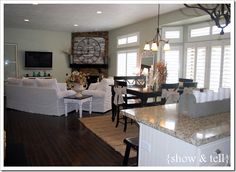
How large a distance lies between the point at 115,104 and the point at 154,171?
3699mm

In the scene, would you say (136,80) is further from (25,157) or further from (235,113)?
(235,113)

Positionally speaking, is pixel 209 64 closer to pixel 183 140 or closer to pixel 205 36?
pixel 205 36

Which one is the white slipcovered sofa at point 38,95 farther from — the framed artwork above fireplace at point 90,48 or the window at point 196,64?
the framed artwork above fireplace at point 90,48

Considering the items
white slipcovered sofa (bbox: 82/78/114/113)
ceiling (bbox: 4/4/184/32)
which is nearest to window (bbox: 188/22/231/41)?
ceiling (bbox: 4/4/184/32)

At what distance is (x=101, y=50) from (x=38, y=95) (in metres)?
5.16

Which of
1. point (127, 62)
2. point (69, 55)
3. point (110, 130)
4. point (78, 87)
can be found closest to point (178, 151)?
point (110, 130)

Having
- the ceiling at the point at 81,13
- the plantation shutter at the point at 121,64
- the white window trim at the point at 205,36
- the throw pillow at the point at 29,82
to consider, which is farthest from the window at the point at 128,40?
the throw pillow at the point at 29,82

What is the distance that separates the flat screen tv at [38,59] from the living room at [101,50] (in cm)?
23

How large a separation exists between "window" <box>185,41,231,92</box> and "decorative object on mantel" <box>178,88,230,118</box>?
3745 mm

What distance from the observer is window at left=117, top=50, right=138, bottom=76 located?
344 inches

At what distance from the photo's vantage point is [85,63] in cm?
1106

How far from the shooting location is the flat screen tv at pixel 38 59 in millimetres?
10227

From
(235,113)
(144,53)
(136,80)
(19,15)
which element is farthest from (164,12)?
(235,113)

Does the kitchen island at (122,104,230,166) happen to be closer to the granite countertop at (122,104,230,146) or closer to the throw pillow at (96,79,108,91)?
the granite countertop at (122,104,230,146)
